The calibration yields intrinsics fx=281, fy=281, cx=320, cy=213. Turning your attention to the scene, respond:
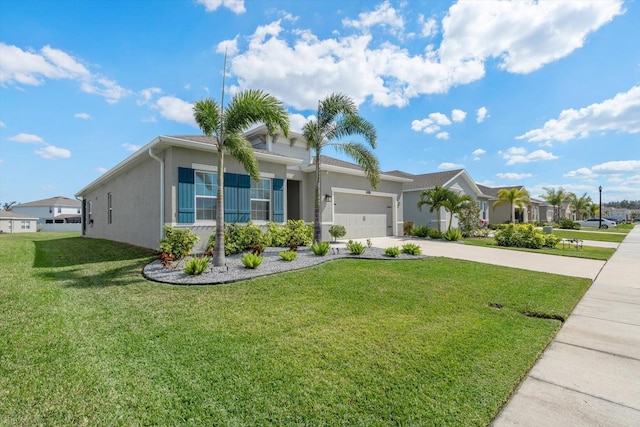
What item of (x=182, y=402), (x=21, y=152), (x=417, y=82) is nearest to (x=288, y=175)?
(x=417, y=82)

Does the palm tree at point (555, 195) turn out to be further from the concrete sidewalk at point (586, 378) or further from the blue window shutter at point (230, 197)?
the blue window shutter at point (230, 197)

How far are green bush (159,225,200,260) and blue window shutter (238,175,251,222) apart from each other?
97.4 inches

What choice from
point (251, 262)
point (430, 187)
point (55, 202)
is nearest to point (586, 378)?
point (251, 262)

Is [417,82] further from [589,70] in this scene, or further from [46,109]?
[46,109]

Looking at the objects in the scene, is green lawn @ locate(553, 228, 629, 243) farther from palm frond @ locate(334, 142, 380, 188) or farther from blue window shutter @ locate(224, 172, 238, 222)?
blue window shutter @ locate(224, 172, 238, 222)

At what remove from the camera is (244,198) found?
36.8 feet

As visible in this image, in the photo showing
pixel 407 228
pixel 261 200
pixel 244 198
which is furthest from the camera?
pixel 407 228

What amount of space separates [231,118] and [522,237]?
15511mm

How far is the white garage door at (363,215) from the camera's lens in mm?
15578

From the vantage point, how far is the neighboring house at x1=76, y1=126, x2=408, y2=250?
32.0 ft

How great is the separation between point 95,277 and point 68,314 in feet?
9.70

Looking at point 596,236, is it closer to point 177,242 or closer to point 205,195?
point 205,195

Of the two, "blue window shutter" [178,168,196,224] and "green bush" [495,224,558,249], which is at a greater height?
"blue window shutter" [178,168,196,224]

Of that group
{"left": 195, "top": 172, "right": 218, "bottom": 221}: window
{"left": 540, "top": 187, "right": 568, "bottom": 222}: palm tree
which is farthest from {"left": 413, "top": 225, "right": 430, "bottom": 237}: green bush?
{"left": 540, "top": 187, "right": 568, "bottom": 222}: palm tree
